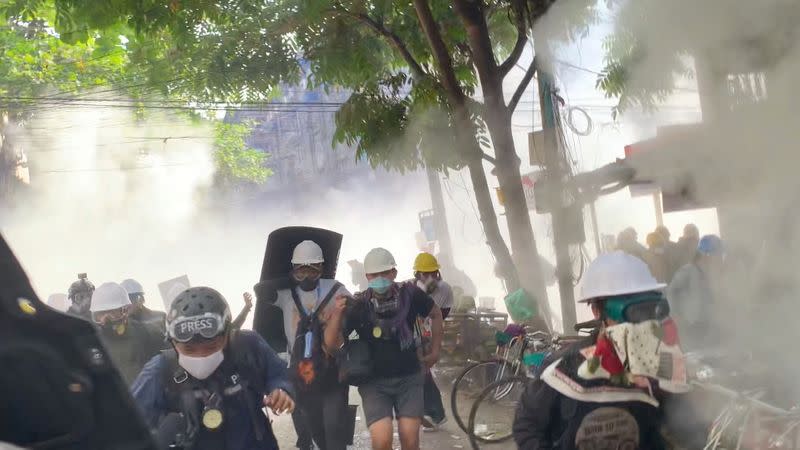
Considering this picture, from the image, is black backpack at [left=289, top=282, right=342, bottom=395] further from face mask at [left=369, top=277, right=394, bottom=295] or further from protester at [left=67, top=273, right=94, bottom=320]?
protester at [left=67, top=273, right=94, bottom=320]

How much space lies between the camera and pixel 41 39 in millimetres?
14727

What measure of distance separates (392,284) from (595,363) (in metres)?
3.09

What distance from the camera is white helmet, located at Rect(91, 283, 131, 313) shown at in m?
5.71

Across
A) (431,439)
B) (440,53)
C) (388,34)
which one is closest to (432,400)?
(431,439)

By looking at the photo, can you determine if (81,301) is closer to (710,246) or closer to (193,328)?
(193,328)

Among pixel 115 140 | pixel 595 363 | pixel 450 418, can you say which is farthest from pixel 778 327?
pixel 115 140

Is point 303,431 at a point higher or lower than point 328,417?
lower

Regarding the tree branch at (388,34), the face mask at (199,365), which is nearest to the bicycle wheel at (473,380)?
the tree branch at (388,34)

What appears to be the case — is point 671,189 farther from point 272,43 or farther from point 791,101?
point 272,43

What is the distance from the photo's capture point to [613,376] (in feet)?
8.55

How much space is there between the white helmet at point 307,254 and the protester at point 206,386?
2214 mm

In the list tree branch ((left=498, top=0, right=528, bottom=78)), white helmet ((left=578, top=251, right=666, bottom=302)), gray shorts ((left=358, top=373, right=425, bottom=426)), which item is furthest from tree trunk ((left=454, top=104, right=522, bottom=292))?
white helmet ((left=578, top=251, right=666, bottom=302))

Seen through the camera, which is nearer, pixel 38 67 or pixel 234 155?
pixel 38 67

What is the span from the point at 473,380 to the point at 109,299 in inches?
131
